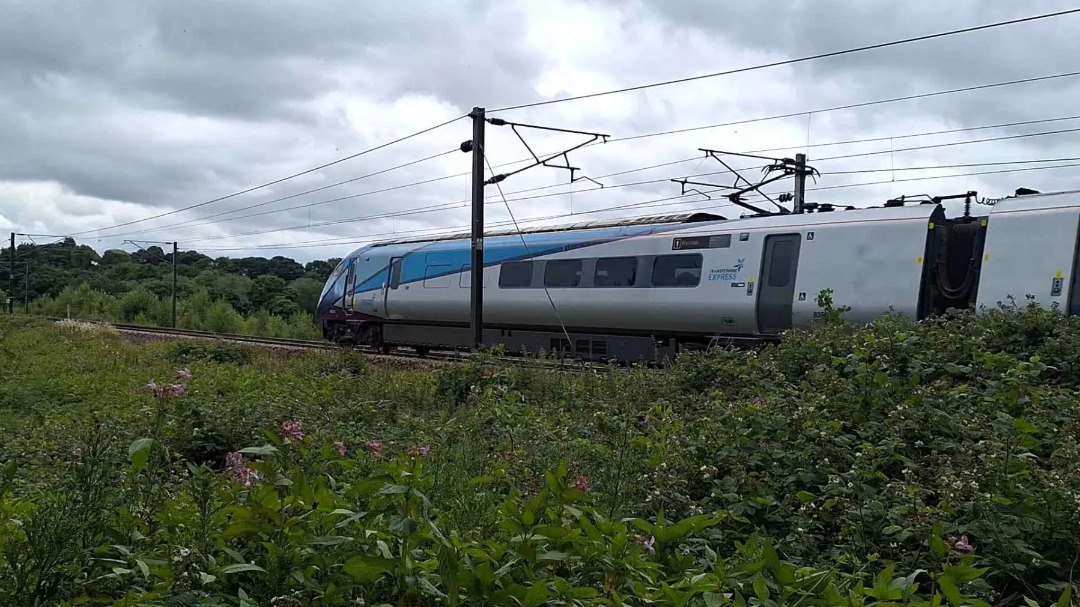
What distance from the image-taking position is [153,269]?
62188 millimetres

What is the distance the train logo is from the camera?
45.4ft

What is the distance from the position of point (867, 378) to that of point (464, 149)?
11080mm

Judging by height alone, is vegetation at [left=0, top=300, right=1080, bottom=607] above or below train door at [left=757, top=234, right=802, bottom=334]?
below

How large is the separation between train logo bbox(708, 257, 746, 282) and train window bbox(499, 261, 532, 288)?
15.3 feet

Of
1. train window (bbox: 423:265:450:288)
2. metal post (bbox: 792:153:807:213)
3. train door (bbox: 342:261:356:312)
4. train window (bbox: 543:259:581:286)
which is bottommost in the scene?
train door (bbox: 342:261:356:312)

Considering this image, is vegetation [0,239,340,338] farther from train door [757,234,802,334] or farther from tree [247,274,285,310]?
train door [757,234,802,334]

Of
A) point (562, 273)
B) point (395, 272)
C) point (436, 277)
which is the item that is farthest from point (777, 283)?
point (395, 272)

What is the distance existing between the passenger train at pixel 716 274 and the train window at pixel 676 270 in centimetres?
2

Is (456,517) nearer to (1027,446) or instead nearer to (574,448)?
(574,448)

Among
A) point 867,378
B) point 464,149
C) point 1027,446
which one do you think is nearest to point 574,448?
point 867,378

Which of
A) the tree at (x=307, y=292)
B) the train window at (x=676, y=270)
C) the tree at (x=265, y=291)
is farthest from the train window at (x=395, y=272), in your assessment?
the tree at (x=265, y=291)

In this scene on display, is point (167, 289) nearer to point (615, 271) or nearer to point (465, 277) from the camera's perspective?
point (465, 277)

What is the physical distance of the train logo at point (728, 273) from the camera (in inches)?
545

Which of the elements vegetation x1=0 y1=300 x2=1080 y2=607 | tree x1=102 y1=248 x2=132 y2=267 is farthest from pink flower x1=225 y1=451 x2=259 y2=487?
tree x1=102 y1=248 x2=132 y2=267
